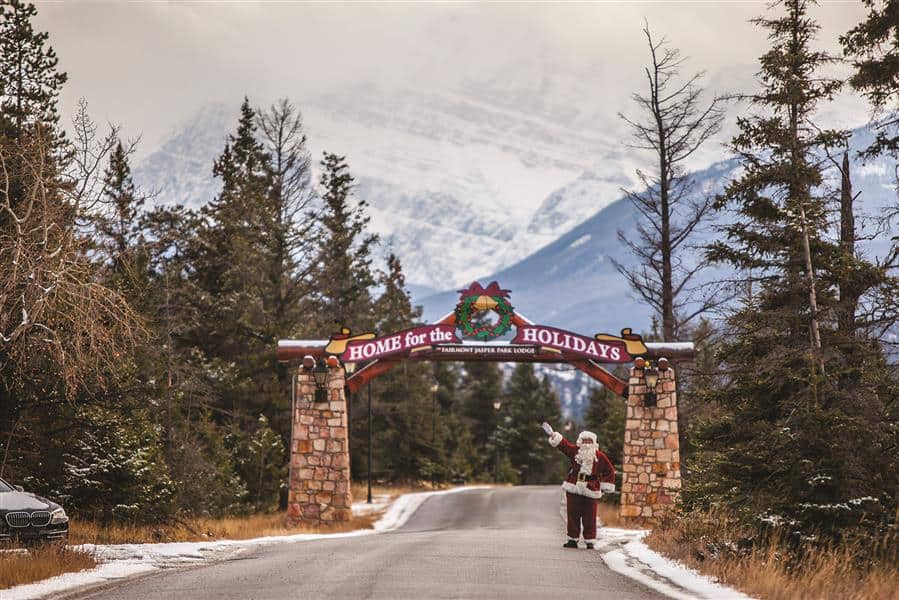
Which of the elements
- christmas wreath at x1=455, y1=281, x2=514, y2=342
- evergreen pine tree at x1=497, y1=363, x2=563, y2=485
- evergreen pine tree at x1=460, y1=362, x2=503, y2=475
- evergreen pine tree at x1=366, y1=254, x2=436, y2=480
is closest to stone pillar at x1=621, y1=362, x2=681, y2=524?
christmas wreath at x1=455, y1=281, x2=514, y2=342

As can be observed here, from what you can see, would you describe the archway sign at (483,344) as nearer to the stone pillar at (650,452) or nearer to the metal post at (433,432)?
the stone pillar at (650,452)

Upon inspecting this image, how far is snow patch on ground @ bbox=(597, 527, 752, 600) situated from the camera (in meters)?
9.80

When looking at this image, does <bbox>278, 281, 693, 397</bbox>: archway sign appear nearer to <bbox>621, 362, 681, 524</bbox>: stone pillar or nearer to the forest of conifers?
<bbox>621, 362, 681, 524</bbox>: stone pillar

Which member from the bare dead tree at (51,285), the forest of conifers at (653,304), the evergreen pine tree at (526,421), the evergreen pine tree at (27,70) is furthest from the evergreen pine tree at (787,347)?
the evergreen pine tree at (526,421)

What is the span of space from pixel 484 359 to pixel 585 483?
11740 mm

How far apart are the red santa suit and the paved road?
0.58 m

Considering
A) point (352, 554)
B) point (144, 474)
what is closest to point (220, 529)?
point (144, 474)

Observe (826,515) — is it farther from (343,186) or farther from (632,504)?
(343,186)

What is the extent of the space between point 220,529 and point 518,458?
191 ft

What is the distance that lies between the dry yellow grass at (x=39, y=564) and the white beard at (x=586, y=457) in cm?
729

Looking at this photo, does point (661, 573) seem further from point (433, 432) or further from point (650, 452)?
Result: point (433, 432)

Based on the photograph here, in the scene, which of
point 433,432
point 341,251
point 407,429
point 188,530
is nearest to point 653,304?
point 188,530

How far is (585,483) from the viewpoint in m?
15.9

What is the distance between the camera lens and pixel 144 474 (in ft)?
67.1
